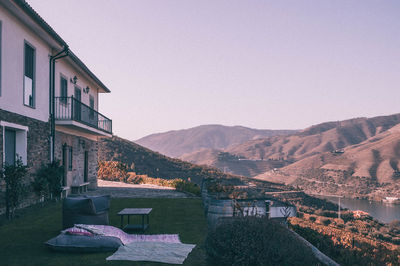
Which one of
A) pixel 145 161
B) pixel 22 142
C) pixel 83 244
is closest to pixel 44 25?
pixel 22 142

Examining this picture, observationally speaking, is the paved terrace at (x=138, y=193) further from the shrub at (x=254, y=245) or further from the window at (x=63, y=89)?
the shrub at (x=254, y=245)

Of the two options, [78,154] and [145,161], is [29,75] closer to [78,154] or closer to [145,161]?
[78,154]

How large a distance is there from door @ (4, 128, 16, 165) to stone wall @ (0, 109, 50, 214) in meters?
0.39

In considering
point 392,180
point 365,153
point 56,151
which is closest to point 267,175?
point 365,153

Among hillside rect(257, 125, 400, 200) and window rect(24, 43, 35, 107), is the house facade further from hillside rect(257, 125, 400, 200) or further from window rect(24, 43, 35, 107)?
hillside rect(257, 125, 400, 200)

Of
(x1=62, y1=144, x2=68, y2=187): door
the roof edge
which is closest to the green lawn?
(x1=62, y1=144, x2=68, y2=187): door

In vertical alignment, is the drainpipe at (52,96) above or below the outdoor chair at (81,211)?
above

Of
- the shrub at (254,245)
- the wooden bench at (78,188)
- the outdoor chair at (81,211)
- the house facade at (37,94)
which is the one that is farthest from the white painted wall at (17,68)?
the shrub at (254,245)

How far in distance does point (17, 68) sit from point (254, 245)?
9583 millimetres

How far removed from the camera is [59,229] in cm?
845

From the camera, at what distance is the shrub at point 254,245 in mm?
4301

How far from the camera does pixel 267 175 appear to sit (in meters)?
→ 142

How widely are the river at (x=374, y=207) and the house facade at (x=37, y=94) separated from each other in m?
85.8

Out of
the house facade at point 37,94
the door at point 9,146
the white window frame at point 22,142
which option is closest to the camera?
the house facade at point 37,94
